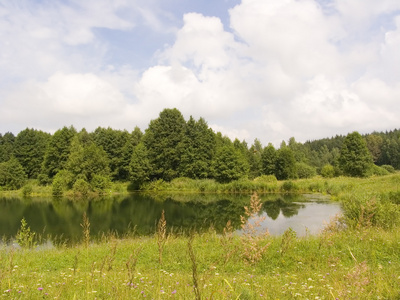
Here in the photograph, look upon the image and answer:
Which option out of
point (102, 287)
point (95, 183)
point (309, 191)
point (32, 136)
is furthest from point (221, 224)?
point (32, 136)

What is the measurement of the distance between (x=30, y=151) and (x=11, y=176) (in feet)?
32.5

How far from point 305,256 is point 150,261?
4.32m

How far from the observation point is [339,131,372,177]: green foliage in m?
45.2

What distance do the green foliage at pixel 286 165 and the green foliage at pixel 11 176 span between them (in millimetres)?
47461

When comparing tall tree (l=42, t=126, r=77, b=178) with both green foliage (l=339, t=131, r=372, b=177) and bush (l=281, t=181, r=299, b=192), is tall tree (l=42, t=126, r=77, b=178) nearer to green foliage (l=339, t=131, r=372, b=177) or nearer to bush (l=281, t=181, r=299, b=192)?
bush (l=281, t=181, r=299, b=192)

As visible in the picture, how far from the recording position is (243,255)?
24.9 feet

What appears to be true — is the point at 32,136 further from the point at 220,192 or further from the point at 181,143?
the point at 220,192

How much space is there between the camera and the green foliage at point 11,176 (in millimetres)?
50312

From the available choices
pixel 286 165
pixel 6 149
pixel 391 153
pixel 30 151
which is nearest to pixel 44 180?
pixel 30 151

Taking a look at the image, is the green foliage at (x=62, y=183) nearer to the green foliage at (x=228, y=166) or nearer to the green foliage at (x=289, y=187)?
the green foliage at (x=228, y=166)

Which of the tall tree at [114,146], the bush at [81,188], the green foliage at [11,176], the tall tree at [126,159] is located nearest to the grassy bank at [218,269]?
the bush at [81,188]

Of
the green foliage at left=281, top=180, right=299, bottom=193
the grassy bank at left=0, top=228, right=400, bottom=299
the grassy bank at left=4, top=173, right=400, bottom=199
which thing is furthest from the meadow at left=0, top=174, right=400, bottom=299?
the green foliage at left=281, top=180, right=299, bottom=193

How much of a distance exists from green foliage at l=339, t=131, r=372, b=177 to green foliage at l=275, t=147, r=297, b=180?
27.7 feet

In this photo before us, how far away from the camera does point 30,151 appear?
2329 inches
